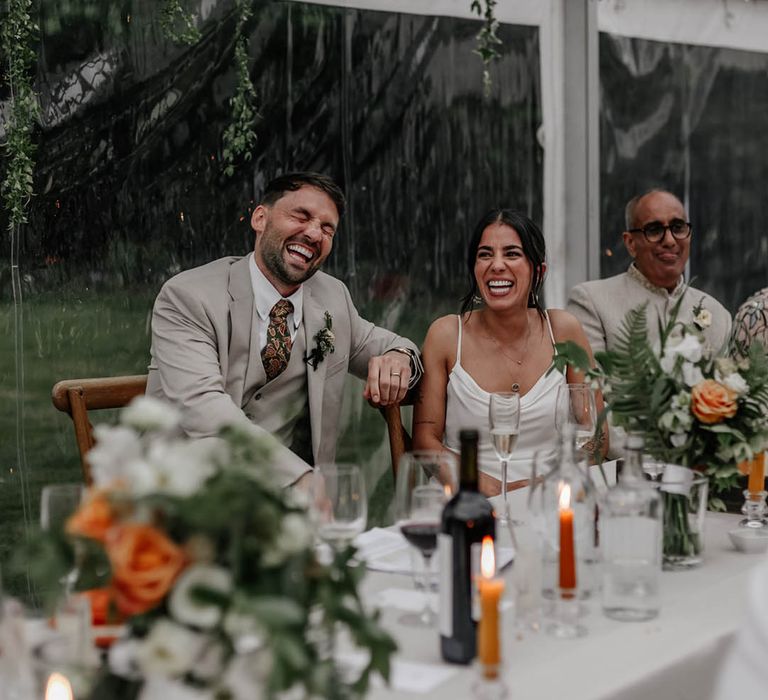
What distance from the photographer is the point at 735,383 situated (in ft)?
6.33

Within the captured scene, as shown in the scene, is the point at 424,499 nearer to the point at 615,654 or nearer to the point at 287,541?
the point at 615,654

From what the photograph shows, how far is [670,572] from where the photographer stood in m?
1.90

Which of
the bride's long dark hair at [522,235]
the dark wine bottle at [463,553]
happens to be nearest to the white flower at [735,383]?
the dark wine bottle at [463,553]

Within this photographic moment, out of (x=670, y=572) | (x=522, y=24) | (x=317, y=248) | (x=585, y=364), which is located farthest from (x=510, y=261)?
(x=522, y=24)

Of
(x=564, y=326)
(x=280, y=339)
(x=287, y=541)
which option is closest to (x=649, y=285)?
(x=564, y=326)

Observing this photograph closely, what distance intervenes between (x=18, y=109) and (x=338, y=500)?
7.41 ft

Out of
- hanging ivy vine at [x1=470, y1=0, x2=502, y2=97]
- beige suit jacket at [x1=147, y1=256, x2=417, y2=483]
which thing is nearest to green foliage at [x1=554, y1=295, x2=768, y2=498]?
beige suit jacket at [x1=147, y1=256, x2=417, y2=483]

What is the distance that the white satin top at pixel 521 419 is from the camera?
3.19 m

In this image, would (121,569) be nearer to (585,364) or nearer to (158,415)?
(158,415)

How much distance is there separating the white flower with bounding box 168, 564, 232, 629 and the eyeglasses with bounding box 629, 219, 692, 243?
131 inches

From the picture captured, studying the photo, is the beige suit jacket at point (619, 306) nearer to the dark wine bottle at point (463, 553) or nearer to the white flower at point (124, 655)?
the dark wine bottle at point (463, 553)

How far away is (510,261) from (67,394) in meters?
1.37

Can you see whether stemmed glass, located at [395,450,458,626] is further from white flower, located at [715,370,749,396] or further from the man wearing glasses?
the man wearing glasses

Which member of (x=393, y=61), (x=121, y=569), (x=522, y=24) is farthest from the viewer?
(x=522, y=24)
